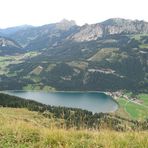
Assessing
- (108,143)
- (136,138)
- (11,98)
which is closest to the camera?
(108,143)

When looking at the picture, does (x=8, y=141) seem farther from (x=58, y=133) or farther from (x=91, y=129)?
(x=91, y=129)

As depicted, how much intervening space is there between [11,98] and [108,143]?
578 ft

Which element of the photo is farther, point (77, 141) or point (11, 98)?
point (11, 98)

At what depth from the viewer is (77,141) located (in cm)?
1259

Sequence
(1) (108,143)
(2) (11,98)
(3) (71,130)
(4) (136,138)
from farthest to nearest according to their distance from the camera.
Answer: (2) (11,98), (3) (71,130), (4) (136,138), (1) (108,143)

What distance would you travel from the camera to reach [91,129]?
578 inches

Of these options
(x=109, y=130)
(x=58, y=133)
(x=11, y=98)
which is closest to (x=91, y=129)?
(x=109, y=130)

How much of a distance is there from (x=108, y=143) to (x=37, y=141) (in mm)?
2486

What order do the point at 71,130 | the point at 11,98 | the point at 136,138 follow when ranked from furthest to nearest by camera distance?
the point at 11,98 < the point at 71,130 < the point at 136,138

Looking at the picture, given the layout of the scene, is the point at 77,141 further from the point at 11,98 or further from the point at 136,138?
the point at 11,98

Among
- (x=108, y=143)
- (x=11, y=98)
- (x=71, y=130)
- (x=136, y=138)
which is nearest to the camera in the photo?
(x=108, y=143)

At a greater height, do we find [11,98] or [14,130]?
[14,130]

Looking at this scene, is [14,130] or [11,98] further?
[11,98]

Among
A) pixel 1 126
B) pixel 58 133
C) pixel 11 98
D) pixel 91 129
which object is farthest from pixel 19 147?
pixel 11 98
